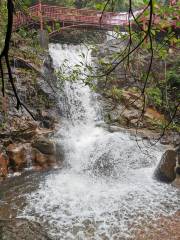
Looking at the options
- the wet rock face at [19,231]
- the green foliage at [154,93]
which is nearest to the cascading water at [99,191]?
the wet rock face at [19,231]

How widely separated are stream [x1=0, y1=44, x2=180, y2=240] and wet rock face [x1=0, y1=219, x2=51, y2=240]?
0.73 metres

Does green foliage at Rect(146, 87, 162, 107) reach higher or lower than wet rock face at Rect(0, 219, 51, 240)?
higher

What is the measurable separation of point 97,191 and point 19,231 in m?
3.57

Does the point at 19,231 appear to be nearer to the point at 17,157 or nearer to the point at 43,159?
the point at 17,157

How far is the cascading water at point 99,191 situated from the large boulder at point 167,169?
0.91 feet

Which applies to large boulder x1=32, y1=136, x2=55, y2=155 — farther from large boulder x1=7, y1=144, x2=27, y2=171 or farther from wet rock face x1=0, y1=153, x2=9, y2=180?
wet rock face x1=0, y1=153, x2=9, y2=180

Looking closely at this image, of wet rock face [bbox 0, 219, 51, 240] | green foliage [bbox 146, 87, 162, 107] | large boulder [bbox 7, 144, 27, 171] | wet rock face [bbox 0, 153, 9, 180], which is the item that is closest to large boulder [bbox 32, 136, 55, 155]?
large boulder [bbox 7, 144, 27, 171]

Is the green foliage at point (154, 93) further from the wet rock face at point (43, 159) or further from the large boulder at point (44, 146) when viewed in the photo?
the wet rock face at point (43, 159)

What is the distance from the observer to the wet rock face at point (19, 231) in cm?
516

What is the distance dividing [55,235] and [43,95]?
8.92 metres

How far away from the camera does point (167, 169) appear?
30.9 ft

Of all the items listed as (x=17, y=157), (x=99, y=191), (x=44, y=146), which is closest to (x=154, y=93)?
(x=99, y=191)

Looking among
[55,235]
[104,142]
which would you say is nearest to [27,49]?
[104,142]

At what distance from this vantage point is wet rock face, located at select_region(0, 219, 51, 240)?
5.16m
